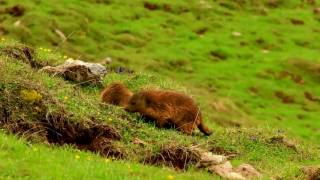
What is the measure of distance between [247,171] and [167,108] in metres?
2.82

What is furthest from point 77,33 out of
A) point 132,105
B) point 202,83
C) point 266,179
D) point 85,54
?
point 266,179

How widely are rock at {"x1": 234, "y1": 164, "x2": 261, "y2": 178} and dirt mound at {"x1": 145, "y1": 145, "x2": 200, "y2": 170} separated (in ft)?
2.80

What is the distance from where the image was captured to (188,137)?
1435cm

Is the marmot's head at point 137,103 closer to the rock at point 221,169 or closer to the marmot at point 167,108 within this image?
the marmot at point 167,108

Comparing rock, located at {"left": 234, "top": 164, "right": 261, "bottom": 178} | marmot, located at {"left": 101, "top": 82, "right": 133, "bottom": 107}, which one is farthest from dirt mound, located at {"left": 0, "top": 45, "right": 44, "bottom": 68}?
rock, located at {"left": 234, "top": 164, "right": 261, "bottom": 178}

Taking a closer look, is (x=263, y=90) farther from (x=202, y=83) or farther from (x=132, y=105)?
(x=132, y=105)

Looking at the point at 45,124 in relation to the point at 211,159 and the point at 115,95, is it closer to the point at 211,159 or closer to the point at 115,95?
the point at 211,159

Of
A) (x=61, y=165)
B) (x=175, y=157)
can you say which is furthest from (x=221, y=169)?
(x=61, y=165)

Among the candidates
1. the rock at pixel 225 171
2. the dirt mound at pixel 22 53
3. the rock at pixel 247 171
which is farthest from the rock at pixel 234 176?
the dirt mound at pixel 22 53

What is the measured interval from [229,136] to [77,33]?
2761cm

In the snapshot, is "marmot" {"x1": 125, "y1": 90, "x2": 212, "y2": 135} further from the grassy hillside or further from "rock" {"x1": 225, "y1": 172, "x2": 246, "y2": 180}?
"rock" {"x1": 225, "y1": 172, "x2": 246, "y2": 180}

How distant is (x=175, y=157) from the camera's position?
40.8 ft

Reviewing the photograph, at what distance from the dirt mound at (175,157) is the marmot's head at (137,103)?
2.29 meters

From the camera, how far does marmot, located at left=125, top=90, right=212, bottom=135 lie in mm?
14711
